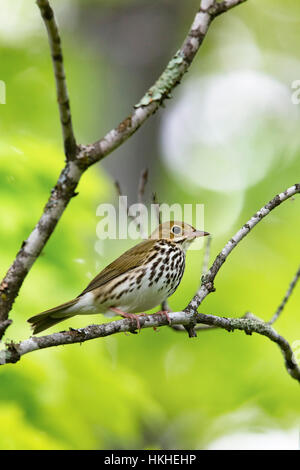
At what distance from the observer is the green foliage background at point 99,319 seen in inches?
180

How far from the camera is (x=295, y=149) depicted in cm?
1094

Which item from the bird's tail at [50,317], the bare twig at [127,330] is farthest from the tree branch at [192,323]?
the bird's tail at [50,317]

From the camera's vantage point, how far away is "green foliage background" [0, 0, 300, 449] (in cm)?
456

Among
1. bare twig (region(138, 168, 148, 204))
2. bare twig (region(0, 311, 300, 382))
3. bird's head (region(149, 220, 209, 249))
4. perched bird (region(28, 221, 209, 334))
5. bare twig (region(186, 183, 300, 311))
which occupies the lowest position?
bare twig (region(0, 311, 300, 382))

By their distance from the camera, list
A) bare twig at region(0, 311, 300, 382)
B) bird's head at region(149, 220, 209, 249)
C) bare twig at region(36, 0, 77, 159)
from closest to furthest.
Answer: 1. bare twig at region(36, 0, 77, 159)
2. bare twig at region(0, 311, 300, 382)
3. bird's head at region(149, 220, 209, 249)

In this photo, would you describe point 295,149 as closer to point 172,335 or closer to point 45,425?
point 172,335

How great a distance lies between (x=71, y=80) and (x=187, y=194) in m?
2.75

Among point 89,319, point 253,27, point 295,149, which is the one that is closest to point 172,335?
point 89,319

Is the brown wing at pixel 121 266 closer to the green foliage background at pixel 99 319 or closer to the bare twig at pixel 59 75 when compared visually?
the green foliage background at pixel 99 319

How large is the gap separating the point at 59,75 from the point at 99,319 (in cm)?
379

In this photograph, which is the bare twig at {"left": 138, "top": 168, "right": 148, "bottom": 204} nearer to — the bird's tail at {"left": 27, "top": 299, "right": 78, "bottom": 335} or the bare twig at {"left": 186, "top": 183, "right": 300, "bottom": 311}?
the bird's tail at {"left": 27, "top": 299, "right": 78, "bottom": 335}

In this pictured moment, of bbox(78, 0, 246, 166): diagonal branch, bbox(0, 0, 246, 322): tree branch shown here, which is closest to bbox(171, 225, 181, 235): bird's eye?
bbox(78, 0, 246, 166): diagonal branch

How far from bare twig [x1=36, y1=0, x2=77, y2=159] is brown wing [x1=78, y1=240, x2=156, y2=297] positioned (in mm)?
2078
